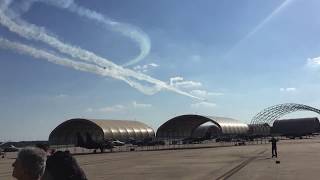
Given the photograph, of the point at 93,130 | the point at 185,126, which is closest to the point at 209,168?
the point at 93,130

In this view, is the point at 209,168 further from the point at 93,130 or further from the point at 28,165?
the point at 93,130

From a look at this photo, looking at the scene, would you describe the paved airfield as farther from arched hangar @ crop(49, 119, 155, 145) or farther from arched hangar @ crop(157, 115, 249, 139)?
arched hangar @ crop(157, 115, 249, 139)

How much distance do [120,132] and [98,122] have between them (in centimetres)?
1125

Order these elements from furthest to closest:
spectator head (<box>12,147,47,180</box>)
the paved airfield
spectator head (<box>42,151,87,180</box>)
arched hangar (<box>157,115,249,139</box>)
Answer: arched hangar (<box>157,115,249,139</box>) < the paved airfield < spectator head (<box>42,151,87,180</box>) < spectator head (<box>12,147,47,180</box>)

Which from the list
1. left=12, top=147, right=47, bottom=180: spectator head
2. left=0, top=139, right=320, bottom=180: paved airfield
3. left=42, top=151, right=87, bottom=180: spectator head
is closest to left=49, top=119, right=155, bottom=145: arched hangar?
left=0, top=139, right=320, bottom=180: paved airfield

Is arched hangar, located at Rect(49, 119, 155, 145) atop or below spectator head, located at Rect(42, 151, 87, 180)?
atop

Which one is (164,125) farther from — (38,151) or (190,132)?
(38,151)

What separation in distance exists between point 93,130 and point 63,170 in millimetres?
145771

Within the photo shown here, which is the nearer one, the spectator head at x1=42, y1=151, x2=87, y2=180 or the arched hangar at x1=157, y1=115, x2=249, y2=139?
the spectator head at x1=42, y1=151, x2=87, y2=180

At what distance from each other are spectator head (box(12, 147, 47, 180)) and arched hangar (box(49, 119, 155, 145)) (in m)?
132

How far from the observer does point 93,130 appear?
497ft

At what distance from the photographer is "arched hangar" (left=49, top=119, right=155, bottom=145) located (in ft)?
474

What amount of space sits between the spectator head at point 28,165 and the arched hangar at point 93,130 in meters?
132

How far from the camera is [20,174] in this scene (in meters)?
5.74
